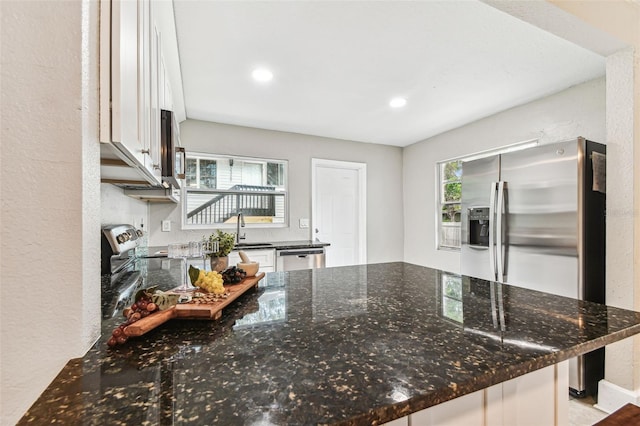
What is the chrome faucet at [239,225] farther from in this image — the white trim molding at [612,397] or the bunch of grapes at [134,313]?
the white trim molding at [612,397]

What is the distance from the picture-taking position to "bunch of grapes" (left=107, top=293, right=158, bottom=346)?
672 millimetres

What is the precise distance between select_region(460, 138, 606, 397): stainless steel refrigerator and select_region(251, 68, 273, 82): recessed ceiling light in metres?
2.08

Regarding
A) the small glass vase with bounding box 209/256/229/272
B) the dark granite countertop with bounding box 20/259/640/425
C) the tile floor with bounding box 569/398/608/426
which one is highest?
the small glass vase with bounding box 209/256/229/272

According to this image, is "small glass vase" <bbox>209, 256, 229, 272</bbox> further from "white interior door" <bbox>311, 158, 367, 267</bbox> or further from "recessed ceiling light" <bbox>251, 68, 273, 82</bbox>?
"white interior door" <bbox>311, 158, 367, 267</bbox>

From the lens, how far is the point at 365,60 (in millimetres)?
2244

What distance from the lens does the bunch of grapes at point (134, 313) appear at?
0.67 meters

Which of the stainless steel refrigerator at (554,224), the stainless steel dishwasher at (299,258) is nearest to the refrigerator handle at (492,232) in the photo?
the stainless steel refrigerator at (554,224)

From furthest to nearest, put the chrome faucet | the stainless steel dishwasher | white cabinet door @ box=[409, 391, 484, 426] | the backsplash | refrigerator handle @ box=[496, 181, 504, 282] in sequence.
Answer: the chrome faucet, the stainless steel dishwasher, refrigerator handle @ box=[496, 181, 504, 282], the backsplash, white cabinet door @ box=[409, 391, 484, 426]

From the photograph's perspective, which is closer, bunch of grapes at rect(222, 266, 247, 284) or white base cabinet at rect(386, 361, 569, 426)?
white base cabinet at rect(386, 361, 569, 426)

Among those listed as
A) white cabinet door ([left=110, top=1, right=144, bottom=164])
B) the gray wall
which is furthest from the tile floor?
the gray wall

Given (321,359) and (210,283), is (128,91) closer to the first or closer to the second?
(210,283)

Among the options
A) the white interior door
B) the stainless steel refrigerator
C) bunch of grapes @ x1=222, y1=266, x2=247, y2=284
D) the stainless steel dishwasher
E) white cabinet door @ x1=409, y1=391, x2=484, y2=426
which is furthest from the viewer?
the white interior door

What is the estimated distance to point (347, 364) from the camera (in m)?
0.59

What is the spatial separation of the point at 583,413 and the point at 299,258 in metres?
2.48
